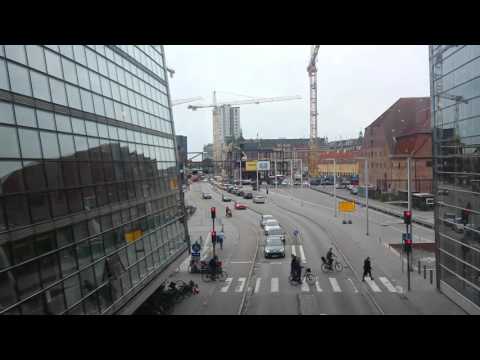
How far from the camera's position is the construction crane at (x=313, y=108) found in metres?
105

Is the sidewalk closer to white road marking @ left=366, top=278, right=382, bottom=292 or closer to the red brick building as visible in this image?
the red brick building

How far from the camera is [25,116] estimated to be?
9.77 metres

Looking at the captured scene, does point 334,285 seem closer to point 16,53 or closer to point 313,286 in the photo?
point 313,286

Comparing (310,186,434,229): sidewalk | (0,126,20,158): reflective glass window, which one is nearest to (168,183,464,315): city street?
(310,186,434,229): sidewalk

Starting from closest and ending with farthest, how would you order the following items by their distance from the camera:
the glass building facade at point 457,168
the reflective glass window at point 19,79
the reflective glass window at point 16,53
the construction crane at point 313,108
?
1. the reflective glass window at point 16,53
2. the reflective glass window at point 19,79
3. the glass building facade at point 457,168
4. the construction crane at point 313,108

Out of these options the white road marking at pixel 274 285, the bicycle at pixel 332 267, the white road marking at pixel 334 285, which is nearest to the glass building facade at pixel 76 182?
the white road marking at pixel 274 285

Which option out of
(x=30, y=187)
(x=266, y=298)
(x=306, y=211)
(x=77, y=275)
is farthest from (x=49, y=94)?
(x=306, y=211)

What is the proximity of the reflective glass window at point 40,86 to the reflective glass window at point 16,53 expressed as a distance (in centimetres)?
44

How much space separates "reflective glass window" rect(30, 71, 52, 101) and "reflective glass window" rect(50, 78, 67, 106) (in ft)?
0.92

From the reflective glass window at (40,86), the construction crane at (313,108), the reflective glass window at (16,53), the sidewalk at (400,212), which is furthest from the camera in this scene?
the construction crane at (313,108)

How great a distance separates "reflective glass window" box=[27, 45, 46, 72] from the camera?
10312 mm

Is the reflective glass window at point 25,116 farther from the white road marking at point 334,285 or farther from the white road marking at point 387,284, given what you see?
the white road marking at point 387,284

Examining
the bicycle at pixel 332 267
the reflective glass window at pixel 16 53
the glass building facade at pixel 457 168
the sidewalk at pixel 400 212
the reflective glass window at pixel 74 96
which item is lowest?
the sidewalk at pixel 400 212

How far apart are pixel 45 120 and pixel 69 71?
2479 mm
